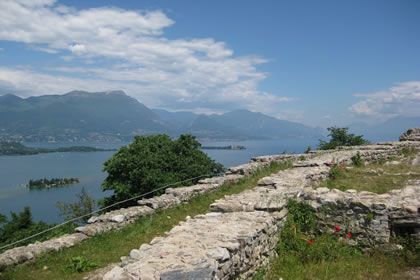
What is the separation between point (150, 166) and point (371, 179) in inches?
549

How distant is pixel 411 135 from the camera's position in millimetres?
21703

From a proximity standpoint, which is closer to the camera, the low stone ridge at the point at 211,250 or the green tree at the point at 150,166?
the low stone ridge at the point at 211,250

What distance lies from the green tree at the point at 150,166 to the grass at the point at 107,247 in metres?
9.32

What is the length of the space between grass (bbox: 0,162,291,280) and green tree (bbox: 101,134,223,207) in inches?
367

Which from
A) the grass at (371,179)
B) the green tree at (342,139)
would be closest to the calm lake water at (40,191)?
the green tree at (342,139)

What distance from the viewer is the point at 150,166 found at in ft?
65.3

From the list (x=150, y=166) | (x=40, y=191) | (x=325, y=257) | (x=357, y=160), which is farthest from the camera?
(x=40, y=191)

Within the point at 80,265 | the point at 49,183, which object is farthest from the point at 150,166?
→ the point at 49,183

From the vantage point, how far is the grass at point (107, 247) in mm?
6016

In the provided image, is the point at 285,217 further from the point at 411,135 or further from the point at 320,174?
the point at 411,135

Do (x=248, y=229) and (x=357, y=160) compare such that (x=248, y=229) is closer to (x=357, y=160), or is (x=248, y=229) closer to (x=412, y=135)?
(x=357, y=160)

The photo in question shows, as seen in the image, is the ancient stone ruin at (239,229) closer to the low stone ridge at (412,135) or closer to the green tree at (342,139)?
the low stone ridge at (412,135)

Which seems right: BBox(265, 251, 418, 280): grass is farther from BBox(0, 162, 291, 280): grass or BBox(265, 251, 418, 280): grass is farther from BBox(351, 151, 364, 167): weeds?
BBox(351, 151, 364, 167): weeds

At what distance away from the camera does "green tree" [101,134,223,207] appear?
19.3 m
